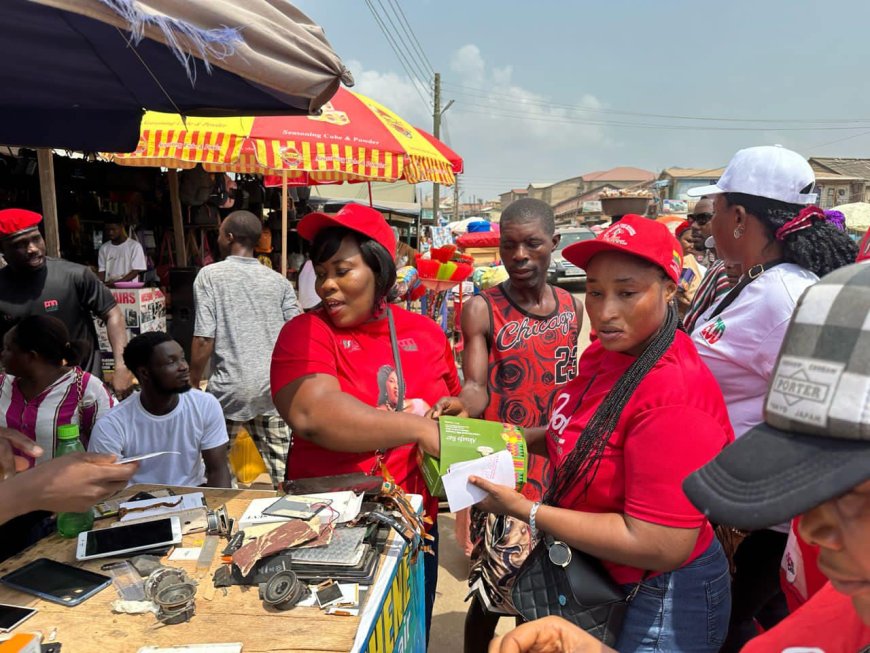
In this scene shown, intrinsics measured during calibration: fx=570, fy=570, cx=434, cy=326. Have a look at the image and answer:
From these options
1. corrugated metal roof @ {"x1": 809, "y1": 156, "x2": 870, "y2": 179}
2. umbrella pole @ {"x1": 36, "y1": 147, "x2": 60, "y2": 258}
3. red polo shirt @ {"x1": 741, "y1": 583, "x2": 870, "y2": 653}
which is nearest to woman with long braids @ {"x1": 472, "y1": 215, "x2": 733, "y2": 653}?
red polo shirt @ {"x1": 741, "y1": 583, "x2": 870, "y2": 653}

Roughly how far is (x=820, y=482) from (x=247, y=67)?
4.82 ft

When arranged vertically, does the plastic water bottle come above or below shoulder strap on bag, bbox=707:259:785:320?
below

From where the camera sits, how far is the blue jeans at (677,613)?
5.04 feet

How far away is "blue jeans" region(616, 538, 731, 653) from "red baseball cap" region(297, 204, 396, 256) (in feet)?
4.43

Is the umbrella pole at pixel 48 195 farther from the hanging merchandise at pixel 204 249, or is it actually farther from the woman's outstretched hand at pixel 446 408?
the hanging merchandise at pixel 204 249

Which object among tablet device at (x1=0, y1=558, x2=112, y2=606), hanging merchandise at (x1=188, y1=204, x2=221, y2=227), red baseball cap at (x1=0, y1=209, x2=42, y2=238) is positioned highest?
hanging merchandise at (x1=188, y1=204, x2=221, y2=227)

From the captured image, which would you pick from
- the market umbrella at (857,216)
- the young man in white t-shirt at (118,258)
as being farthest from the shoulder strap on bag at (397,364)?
the market umbrella at (857,216)

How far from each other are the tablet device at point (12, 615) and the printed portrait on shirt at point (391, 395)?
1.08m

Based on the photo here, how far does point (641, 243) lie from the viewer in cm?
158

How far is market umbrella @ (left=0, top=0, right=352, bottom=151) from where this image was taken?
1.30 metres

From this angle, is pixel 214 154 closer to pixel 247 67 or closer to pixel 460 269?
pixel 460 269

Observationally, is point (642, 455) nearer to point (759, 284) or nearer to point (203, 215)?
point (759, 284)

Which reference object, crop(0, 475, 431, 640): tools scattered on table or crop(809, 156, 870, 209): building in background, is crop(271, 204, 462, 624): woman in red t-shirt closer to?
crop(0, 475, 431, 640): tools scattered on table

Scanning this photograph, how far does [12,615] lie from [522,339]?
7.43 ft
